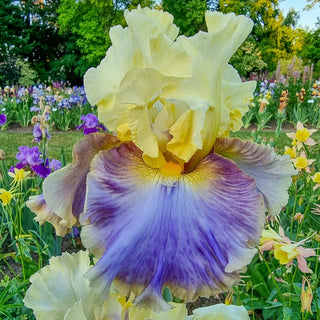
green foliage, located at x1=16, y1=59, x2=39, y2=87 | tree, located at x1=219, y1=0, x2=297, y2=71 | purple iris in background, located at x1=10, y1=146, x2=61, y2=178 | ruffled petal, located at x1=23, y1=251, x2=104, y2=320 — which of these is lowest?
purple iris in background, located at x1=10, y1=146, x2=61, y2=178

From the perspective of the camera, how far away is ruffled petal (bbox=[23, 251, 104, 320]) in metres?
0.72

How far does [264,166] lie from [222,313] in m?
0.29

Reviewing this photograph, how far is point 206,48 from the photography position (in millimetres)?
644

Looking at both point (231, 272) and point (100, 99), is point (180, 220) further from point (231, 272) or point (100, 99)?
point (100, 99)

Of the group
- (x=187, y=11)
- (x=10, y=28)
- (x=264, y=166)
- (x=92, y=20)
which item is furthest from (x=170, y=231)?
(x=10, y=28)

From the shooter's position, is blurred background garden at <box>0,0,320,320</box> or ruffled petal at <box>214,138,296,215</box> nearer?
ruffled petal at <box>214,138,296,215</box>

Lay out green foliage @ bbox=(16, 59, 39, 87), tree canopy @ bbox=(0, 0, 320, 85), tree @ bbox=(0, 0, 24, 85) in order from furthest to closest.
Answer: tree @ bbox=(0, 0, 24, 85)
tree canopy @ bbox=(0, 0, 320, 85)
green foliage @ bbox=(16, 59, 39, 87)

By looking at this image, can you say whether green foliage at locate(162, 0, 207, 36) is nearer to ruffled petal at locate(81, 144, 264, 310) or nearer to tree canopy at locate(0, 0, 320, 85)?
tree canopy at locate(0, 0, 320, 85)

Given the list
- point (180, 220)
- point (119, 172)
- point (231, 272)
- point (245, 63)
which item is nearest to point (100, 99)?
point (119, 172)

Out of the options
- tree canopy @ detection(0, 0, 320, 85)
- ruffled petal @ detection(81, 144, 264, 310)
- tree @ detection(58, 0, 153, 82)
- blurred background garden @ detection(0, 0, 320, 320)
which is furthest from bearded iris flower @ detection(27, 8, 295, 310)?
tree @ detection(58, 0, 153, 82)

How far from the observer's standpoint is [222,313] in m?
0.76

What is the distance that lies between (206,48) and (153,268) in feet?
1.14

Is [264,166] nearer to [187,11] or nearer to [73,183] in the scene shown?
[73,183]

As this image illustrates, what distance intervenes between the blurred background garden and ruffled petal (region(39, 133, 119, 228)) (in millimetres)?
601
